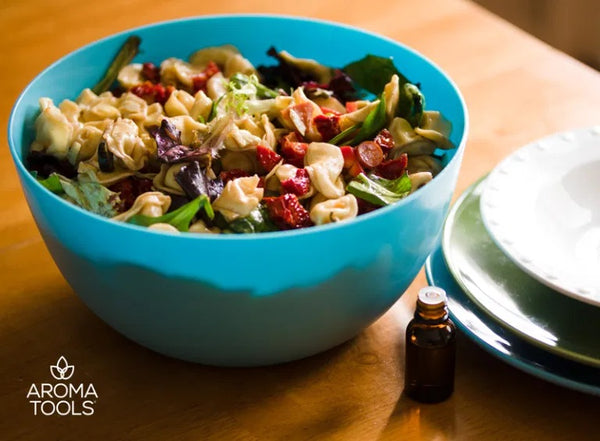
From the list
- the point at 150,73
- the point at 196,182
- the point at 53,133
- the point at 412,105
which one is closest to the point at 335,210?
the point at 196,182

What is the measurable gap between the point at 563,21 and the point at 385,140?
2326 millimetres

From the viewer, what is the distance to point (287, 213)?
0.92 m

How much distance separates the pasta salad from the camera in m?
0.92

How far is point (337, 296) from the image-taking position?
34.5 inches

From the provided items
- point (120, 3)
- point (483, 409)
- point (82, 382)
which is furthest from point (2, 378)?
point (120, 3)

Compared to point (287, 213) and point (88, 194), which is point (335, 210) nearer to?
point (287, 213)

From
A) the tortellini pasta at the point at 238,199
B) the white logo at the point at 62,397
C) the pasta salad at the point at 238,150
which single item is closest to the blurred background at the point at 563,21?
the pasta salad at the point at 238,150

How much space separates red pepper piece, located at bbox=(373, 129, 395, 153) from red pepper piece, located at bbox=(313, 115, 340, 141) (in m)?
0.06

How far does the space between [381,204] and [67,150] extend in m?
0.39

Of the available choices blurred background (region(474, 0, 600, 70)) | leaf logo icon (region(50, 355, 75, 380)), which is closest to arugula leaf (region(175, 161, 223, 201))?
leaf logo icon (region(50, 355, 75, 380))

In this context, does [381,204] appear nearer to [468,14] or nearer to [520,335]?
[520,335]

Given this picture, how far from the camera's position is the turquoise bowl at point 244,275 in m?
0.82

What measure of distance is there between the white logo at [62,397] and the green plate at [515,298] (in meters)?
0.42

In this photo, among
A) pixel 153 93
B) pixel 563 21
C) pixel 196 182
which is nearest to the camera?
pixel 196 182
